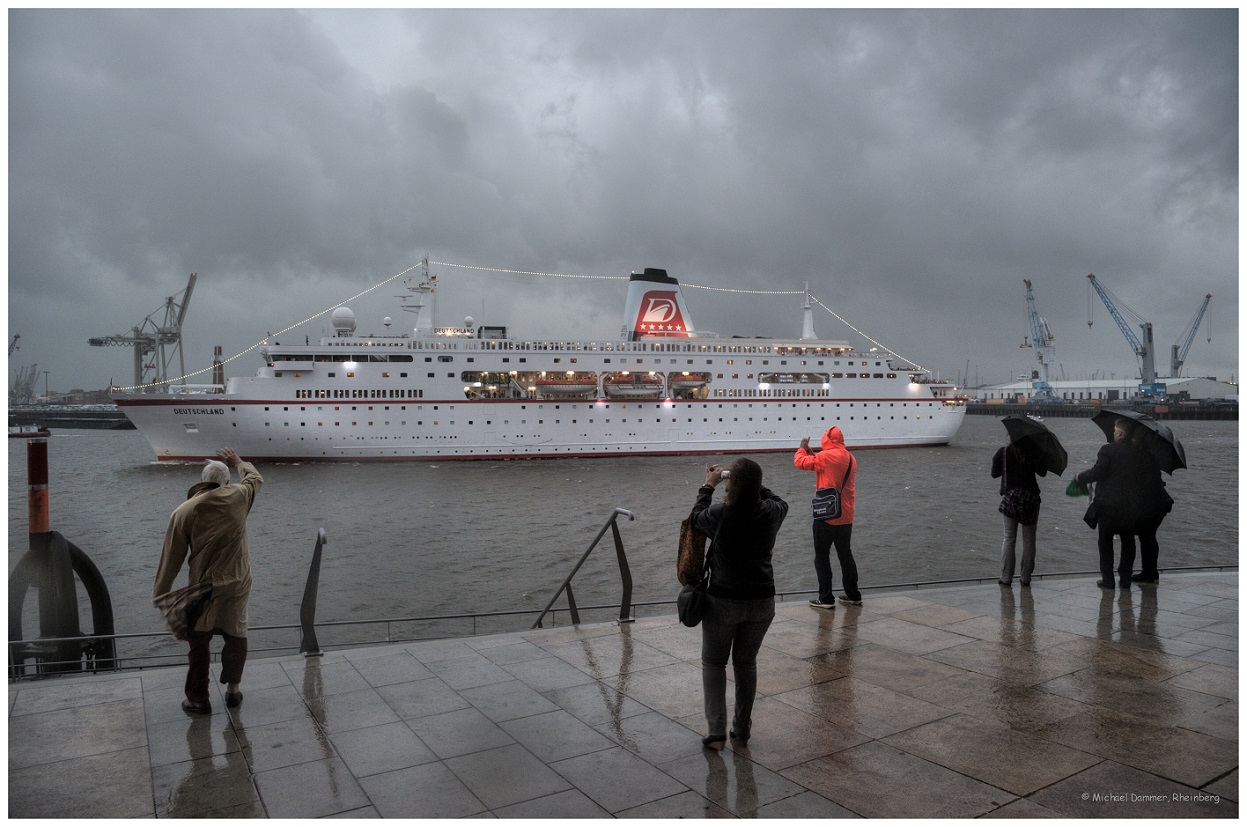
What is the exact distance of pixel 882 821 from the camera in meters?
2.92

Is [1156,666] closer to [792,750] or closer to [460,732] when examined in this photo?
[792,750]

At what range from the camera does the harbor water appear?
12758mm

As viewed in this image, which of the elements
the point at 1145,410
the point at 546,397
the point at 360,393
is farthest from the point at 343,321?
the point at 1145,410

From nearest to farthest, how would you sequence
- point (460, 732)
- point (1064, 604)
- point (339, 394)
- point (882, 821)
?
point (882, 821) < point (460, 732) < point (1064, 604) < point (339, 394)

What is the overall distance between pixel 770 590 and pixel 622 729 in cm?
111

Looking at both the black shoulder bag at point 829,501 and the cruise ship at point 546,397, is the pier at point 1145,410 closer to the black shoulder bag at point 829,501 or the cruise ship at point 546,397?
the cruise ship at point 546,397

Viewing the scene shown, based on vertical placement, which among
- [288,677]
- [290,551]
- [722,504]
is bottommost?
[290,551]

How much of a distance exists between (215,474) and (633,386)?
123 ft

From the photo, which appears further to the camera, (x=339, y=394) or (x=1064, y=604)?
(x=339, y=394)

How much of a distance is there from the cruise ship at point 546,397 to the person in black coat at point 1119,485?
34.3 meters

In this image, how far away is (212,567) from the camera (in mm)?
4102

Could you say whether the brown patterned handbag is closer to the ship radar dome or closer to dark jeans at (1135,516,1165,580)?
dark jeans at (1135,516,1165,580)

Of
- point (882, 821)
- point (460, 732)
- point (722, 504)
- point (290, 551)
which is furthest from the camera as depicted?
point (290, 551)

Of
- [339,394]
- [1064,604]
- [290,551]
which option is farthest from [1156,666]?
[339,394]
